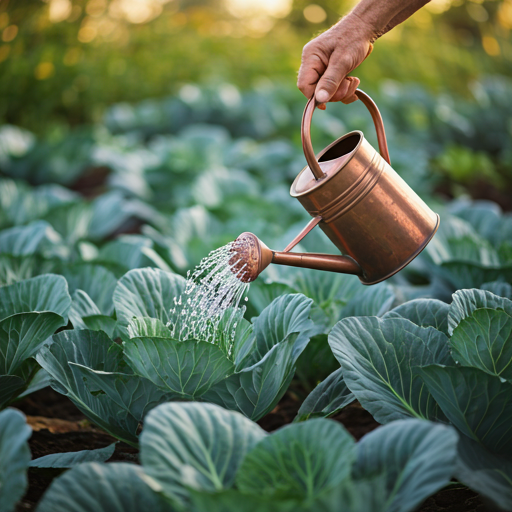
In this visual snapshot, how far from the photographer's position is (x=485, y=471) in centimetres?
104

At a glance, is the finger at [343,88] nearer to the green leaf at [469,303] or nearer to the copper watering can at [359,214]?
the copper watering can at [359,214]

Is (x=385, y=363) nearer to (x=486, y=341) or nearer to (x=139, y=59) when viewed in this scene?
(x=486, y=341)

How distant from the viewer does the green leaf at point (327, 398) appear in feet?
4.28

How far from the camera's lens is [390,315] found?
4.79ft

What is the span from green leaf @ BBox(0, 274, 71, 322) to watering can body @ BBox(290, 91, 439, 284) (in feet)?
2.36

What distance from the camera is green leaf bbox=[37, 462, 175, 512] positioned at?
89 cm

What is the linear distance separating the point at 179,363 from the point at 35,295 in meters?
0.59

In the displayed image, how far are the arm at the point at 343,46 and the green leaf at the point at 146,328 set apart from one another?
73cm

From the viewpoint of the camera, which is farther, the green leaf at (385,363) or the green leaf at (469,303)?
the green leaf at (469,303)

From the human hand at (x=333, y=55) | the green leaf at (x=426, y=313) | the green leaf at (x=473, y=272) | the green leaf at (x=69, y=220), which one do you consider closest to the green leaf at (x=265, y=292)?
the green leaf at (x=426, y=313)

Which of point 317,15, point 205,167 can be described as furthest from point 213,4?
point 205,167

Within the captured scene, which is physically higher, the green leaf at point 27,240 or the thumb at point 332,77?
the thumb at point 332,77

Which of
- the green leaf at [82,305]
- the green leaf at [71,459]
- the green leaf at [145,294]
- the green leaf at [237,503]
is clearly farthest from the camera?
the green leaf at [82,305]

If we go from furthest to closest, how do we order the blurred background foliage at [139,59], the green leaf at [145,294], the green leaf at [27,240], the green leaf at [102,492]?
the blurred background foliage at [139,59] → the green leaf at [27,240] → the green leaf at [145,294] → the green leaf at [102,492]
